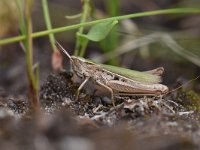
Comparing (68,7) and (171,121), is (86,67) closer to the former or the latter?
(171,121)

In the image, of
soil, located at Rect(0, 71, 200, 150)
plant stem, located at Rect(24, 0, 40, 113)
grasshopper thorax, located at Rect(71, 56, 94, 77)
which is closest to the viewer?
soil, located at Rect(0, 71, 200, 150)

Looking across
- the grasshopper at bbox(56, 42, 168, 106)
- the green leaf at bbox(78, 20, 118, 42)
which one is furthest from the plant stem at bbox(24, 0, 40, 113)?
the green leaf at bbox(78, 20, 118, 42)

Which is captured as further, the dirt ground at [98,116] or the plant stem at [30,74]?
the plant stem at [30,74]

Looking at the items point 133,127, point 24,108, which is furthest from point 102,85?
point 133,127

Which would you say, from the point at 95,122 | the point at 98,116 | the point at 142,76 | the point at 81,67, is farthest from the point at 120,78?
the point at 95,122

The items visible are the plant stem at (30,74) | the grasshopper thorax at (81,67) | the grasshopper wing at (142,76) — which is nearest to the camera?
the plant stem at (30,74)

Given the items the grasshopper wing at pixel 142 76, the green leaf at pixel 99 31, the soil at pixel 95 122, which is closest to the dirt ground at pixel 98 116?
the soil at pixel 95 122

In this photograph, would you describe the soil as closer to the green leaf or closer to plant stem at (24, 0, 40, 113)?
plant stem at (24, 0, 40, 113)

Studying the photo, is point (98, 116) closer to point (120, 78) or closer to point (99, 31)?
point (120, 78)

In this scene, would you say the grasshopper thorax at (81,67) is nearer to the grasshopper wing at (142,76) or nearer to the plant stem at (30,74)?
the grasshopper wing at (142,76)
